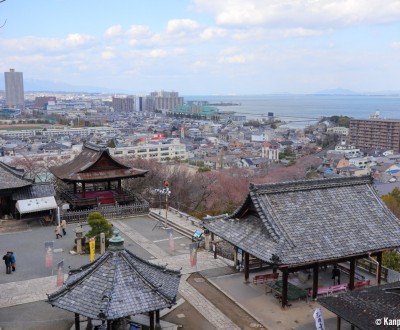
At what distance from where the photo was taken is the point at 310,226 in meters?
18.2

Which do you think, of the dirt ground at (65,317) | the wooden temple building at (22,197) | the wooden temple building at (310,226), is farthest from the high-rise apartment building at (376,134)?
the dirt ground at (65,317)

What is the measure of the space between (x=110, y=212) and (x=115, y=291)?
21.2 meters

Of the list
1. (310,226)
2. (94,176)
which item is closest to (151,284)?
(310,226)

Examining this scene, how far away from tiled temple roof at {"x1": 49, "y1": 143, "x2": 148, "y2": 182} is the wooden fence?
2.44m

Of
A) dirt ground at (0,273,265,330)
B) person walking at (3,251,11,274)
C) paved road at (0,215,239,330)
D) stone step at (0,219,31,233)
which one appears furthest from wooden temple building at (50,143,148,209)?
dirt ground at (0,273,265,330)

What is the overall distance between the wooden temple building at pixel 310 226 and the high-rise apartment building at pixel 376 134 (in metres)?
116

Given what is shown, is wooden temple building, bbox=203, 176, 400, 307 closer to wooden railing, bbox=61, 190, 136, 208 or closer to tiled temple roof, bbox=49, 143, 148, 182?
tiled temple roof, bbox=49, 143, 148, 182

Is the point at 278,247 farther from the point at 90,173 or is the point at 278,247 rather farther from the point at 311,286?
the point at 90,173

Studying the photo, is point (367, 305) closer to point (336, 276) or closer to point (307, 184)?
point (336, 276)

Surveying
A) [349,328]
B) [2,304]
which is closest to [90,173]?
[2,304]

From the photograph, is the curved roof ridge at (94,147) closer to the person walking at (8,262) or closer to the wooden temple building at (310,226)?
the person walking at (8,262)

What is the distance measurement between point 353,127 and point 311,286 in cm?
12665

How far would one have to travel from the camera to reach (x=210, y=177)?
2253 inches

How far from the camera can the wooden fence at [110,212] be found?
33.1 metres
